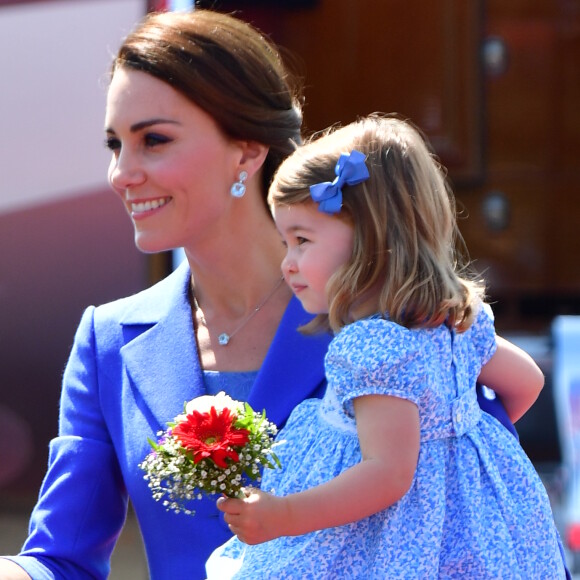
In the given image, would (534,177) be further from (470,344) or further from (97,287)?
(470,344)

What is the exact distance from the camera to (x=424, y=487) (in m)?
1.68

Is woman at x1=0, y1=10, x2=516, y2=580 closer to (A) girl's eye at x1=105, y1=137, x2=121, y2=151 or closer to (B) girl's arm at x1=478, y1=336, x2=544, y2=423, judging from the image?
(A) girl's eye at x1=105, y1=137, x2=121, y2=151

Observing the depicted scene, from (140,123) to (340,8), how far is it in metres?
3.12

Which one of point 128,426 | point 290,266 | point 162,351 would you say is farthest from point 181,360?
point 290,266

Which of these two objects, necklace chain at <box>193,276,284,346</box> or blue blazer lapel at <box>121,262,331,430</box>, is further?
necklace chain at <box>193,276,284,346</box>

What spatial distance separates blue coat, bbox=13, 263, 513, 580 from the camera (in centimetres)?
209

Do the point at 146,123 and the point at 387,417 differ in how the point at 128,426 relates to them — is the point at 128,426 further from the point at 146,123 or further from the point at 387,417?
the point at 387,417

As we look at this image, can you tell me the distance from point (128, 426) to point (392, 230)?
67 cm

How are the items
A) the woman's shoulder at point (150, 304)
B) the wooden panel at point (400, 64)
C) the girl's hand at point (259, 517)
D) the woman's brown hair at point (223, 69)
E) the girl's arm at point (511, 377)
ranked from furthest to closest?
1. the wooden panel at point (400, 64)
2. the woman's shoulder at point (150, 304)
3. the woman's brown hair at point (223, 69)
4. the girl's arm at point (511, 377)
5. the girl's hand at point (259, 517)

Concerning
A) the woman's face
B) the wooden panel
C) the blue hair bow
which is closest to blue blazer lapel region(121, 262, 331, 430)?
the woman's face

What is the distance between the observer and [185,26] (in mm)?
2232

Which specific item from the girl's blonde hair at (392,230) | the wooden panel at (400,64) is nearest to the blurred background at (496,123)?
the wooden panel at (400,64)

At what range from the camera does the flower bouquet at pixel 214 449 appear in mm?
1660

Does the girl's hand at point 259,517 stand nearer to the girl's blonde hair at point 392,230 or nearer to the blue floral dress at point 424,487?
the blue floral dress at point 424,487
